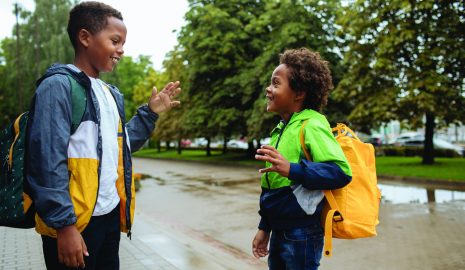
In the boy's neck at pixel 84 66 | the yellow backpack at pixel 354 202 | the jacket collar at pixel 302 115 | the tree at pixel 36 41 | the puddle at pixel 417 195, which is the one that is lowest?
the puddle at pixel 417 195

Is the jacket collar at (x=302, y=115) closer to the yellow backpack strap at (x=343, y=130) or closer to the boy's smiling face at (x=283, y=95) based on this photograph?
the boy's smiling face at (x=283, y=95)

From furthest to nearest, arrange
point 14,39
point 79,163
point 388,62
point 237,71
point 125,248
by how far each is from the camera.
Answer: point 14,39 < point 237,71 < point 388,62 < point 125,248 < point 79,163

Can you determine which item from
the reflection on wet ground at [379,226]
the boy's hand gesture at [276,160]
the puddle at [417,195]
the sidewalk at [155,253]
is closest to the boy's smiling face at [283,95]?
the boy's hand gesture at [276,160]

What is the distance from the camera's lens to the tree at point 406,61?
52.7ft

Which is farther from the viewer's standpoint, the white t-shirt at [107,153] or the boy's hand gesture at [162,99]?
the boy's hand gesture at [162,99]

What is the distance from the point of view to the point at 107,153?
222 centimetres

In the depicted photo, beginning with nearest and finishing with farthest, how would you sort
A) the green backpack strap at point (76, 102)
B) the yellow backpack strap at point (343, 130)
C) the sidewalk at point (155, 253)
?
the green backpack strap at point (76, 102), the yellow backpack strap at point (343, 130), the sidewalk at point (155, 253)

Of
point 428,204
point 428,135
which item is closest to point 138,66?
point 428,135

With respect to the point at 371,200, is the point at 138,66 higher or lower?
higher

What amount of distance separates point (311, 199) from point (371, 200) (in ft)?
1.13

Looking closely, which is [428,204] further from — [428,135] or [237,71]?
[237,71]

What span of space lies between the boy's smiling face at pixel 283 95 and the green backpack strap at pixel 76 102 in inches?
42.2

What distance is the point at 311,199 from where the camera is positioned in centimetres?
238

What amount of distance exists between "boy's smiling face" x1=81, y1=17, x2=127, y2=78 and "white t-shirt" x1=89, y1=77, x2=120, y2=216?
0.08m
